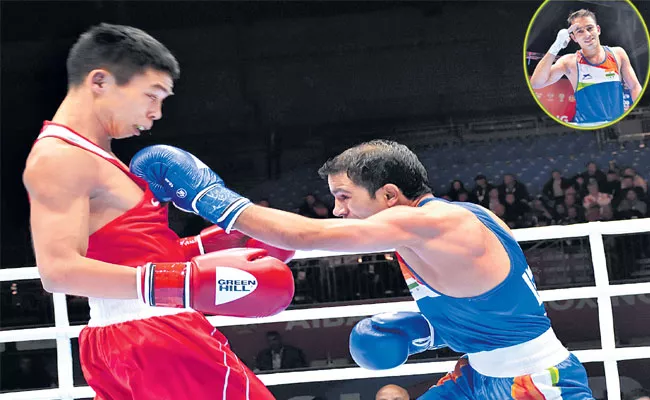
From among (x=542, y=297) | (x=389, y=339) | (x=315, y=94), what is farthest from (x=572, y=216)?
(x=389, y=339)

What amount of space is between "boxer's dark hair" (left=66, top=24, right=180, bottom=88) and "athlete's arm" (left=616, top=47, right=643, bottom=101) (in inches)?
290

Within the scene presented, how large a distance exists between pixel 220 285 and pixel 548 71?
730 cm

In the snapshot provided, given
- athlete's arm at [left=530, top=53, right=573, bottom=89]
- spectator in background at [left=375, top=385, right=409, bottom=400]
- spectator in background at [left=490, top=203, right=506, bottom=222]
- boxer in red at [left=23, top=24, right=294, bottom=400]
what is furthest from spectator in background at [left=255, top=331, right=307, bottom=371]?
athlete's arm at [left=530, top=53, right=573, bottom=89]

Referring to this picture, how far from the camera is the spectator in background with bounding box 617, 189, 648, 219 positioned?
7.39 meters

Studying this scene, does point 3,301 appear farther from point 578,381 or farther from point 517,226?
point 578,381

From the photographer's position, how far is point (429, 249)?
1.88 metres

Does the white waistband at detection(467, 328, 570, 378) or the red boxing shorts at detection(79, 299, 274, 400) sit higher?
the red boxing shorts at detection(79, 299, 274, 400)

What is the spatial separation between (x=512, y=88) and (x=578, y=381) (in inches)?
307

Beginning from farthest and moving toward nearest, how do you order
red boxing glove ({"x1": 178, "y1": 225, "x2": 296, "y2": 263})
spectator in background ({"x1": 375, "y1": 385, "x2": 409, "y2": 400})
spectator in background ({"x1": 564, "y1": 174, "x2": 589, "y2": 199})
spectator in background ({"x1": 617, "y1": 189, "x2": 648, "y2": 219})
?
spectator in background ({"x1": 564, "y1": 174, "x2": 589, "y2": 199}), spectator in background ({"x1": 617, "y1": 189, "x2": 648, "y2": 219}), spectator in background ({"x1": 375, "y1": 385, "x2": 409, "y2": 400}), red boxing glove ({"x1": 178, "y1": 225, "x2": 296, "y2": 263})

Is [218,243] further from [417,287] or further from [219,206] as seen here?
[417,287]

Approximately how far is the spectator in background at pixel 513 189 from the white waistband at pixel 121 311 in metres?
6.65

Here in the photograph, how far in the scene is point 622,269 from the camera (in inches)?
259

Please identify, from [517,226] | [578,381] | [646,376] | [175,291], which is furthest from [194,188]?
[517,226]

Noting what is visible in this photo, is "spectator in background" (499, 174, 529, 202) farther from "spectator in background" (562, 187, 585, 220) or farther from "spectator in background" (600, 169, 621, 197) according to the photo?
"spectator in background" (600, 169, 621, 197)
